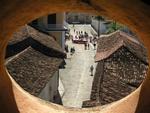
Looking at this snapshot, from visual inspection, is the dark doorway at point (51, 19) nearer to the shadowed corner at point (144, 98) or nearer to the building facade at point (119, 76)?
the building facade at point (119, 76)

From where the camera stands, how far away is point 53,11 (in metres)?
8.84

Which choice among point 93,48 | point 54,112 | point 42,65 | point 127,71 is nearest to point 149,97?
point 54,112

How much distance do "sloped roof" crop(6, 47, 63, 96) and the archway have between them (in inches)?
378

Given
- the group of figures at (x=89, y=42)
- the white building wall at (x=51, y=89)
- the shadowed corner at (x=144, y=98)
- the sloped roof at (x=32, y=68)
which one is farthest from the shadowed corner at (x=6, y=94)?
the group of figures at (x=89, y=42)

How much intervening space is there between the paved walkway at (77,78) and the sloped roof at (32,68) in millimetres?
5738

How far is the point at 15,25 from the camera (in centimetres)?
852

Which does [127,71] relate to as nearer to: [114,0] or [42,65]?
[42,65]

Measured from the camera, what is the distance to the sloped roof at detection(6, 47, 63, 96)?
2111 cm

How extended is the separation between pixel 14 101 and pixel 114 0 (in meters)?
4.37

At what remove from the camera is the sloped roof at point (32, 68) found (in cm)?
2111

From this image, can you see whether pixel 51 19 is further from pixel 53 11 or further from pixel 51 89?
pixel 53 11

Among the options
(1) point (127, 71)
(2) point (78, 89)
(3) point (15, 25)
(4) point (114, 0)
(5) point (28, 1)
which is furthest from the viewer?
(2) point (78, 89)

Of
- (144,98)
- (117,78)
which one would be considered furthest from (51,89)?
(144,98)

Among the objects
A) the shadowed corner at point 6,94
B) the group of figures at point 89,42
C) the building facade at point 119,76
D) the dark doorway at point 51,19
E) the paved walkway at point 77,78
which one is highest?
the shadowed corner at point 6,94
